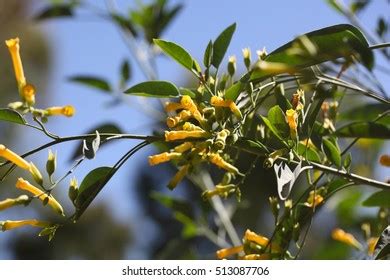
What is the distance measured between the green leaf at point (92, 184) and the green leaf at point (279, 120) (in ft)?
0.61

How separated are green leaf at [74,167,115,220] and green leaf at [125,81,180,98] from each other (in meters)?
0.11

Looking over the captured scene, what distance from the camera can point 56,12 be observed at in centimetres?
A: 175

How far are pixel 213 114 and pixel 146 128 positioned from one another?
0.36 meters

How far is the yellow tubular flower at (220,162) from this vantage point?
0.77 m

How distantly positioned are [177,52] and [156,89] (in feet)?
0.17

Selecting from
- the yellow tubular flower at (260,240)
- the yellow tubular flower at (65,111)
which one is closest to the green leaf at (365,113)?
the yellow tubular flower at (260,240)

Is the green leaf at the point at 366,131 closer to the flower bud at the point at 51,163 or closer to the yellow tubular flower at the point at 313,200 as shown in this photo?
the yellow tubular flower at the point at 313,200

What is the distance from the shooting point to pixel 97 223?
1625cm

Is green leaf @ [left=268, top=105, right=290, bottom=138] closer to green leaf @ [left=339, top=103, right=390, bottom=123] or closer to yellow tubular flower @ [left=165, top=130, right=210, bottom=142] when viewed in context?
yellow tubular flower @ [left=165, top=130, right=210, bottom=142]

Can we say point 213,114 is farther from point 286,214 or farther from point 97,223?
point 97,223

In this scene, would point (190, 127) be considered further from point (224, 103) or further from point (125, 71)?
point (125, 71)

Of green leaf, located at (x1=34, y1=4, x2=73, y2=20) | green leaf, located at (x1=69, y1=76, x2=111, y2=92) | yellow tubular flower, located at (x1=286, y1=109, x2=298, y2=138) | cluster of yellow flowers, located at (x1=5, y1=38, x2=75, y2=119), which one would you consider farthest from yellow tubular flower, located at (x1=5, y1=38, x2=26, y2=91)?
green leaf, located at (x1=34, y1=4, x2=73, y2=20)
